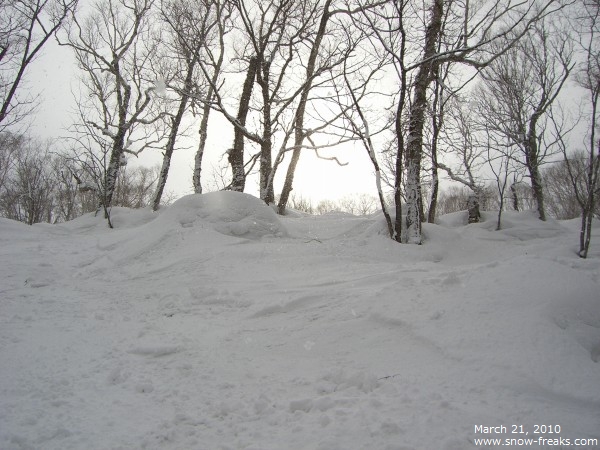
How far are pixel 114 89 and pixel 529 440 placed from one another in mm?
14119

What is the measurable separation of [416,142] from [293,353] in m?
4.88

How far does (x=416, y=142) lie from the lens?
6.21m

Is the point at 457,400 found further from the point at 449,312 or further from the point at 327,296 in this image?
the point at 327,296

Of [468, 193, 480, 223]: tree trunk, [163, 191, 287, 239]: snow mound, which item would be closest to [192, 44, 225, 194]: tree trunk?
[163, 191, 287, 239]: snow mound

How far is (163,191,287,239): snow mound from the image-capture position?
6.11 metres

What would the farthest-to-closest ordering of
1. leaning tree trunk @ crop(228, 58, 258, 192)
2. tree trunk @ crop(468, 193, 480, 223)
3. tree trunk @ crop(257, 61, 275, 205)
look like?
tree trunk @ crop(468, 193, 480, 223), leaning tree trunk @ crop(228, 58, 258, 192), tree trunk @ crop(257, 61, 275, 205)

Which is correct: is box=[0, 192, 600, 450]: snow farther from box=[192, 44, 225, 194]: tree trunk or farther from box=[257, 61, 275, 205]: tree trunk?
box=[192, 44, 225, 194]: tree trunk

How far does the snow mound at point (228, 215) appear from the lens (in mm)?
6105

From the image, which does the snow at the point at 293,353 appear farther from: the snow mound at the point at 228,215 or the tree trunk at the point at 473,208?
the tree trunk at the point at 473,208

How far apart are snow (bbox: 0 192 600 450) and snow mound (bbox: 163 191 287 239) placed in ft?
3.96

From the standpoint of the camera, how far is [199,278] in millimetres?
4375

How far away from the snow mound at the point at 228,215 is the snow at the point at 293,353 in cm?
121

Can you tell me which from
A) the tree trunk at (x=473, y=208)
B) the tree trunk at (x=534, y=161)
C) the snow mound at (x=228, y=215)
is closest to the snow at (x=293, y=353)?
the snow mound at (x=228, y=215)

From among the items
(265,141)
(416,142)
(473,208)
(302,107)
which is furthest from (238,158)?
(473,208)
